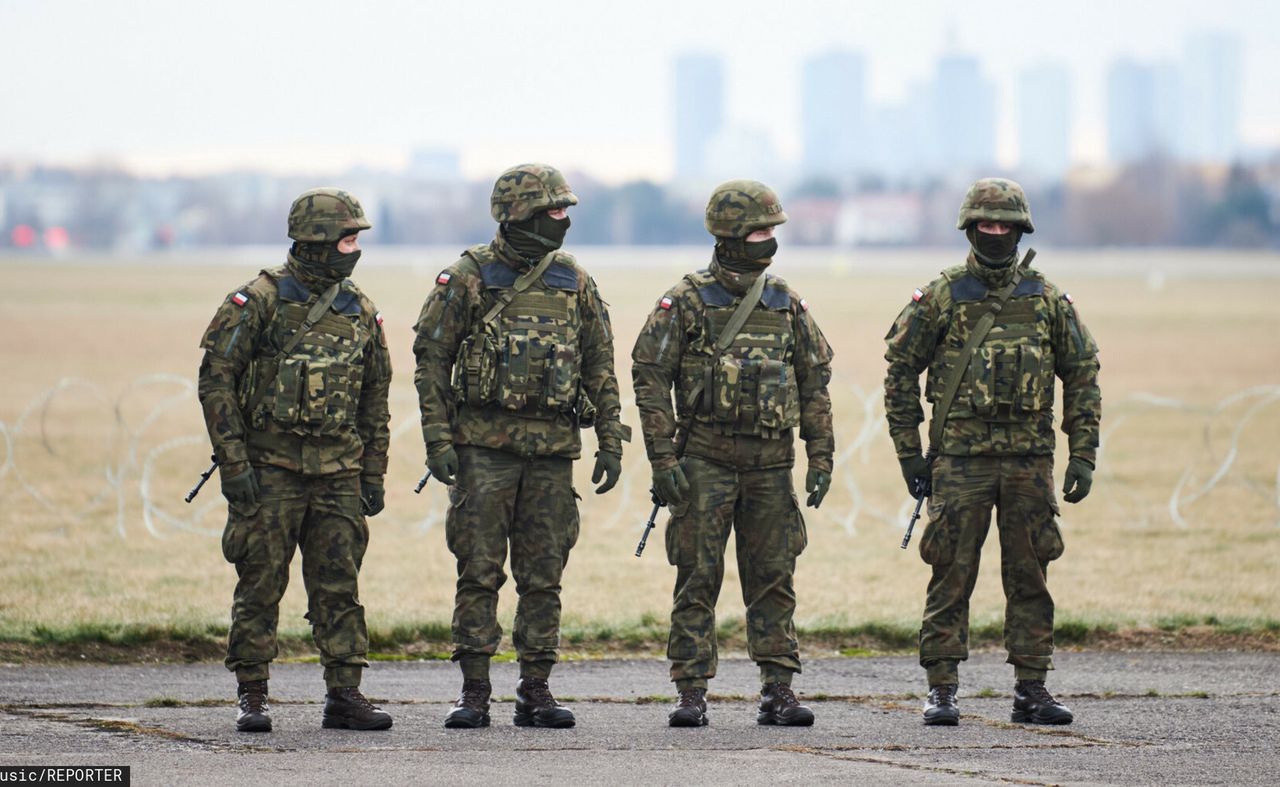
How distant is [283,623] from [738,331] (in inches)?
168

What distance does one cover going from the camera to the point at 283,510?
8164 millimetres

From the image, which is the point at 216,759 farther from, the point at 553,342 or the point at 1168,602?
the point at 1168,602

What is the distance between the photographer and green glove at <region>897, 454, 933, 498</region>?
28.4ft

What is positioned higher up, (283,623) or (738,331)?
(738,331)

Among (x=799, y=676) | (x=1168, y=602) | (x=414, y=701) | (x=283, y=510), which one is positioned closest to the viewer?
(x=283, y=510)

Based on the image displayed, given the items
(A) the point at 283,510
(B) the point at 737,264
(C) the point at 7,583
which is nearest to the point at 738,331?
(B) the point at 737,264

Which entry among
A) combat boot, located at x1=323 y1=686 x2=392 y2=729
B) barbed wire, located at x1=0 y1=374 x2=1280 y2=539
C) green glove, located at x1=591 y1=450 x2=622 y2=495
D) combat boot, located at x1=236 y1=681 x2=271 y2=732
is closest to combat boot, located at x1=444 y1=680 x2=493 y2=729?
combat boot, located at x1=323 y1=686 x2=392 y2=729

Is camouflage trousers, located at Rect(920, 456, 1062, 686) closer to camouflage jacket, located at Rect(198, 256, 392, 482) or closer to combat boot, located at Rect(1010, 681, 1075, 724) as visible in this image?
combat boot, located at Rect(1010, 681, 1075, 724)

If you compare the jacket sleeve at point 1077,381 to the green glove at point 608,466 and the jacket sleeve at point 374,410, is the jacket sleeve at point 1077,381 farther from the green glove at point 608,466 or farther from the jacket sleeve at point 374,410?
the jacket sleeve at point 374,410

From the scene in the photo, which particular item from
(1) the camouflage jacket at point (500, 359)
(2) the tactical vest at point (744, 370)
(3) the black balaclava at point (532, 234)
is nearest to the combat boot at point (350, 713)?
(1) the camouflage jacket at point (500, 359)

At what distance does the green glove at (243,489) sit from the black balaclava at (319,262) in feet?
2.83

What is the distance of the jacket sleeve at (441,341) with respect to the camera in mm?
8203

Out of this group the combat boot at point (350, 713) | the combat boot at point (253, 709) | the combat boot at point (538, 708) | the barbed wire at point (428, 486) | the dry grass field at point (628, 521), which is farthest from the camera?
the barbed wire at point (428, 486)

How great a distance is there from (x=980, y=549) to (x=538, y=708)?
2.11 m
